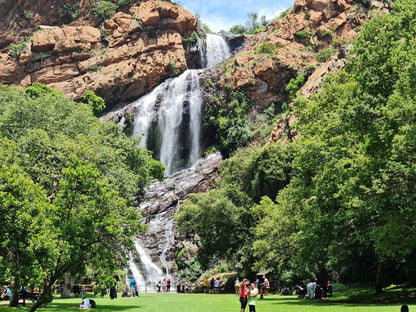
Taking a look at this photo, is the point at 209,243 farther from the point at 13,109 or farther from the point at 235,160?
the point at 13,109

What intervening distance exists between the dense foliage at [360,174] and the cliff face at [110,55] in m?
45.2

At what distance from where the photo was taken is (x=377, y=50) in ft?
72.5

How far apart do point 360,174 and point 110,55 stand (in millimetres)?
65104

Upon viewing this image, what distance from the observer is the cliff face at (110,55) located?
74.9 metres

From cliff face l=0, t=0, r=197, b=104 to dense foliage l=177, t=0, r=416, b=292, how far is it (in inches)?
1779

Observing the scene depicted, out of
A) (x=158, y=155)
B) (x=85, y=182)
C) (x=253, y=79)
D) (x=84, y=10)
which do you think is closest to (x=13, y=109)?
(x=85, y=182)

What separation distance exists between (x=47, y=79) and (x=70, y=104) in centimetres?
4572

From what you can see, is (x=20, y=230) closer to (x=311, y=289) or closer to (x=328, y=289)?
(x=311, y=289)

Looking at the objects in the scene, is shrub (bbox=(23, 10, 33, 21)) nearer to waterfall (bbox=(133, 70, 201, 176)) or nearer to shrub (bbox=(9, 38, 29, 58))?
shrub (bbox=(9, 38, 29, 58))

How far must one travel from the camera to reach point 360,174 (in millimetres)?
20000

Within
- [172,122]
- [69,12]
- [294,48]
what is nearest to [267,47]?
[294,48]

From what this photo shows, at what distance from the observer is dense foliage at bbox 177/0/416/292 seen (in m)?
18.4

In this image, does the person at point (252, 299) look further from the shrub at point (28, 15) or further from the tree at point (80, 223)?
the shrub at point (28, 15)

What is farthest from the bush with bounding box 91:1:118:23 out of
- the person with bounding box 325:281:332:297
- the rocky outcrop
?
the person with bounding box 325:281:332:297
